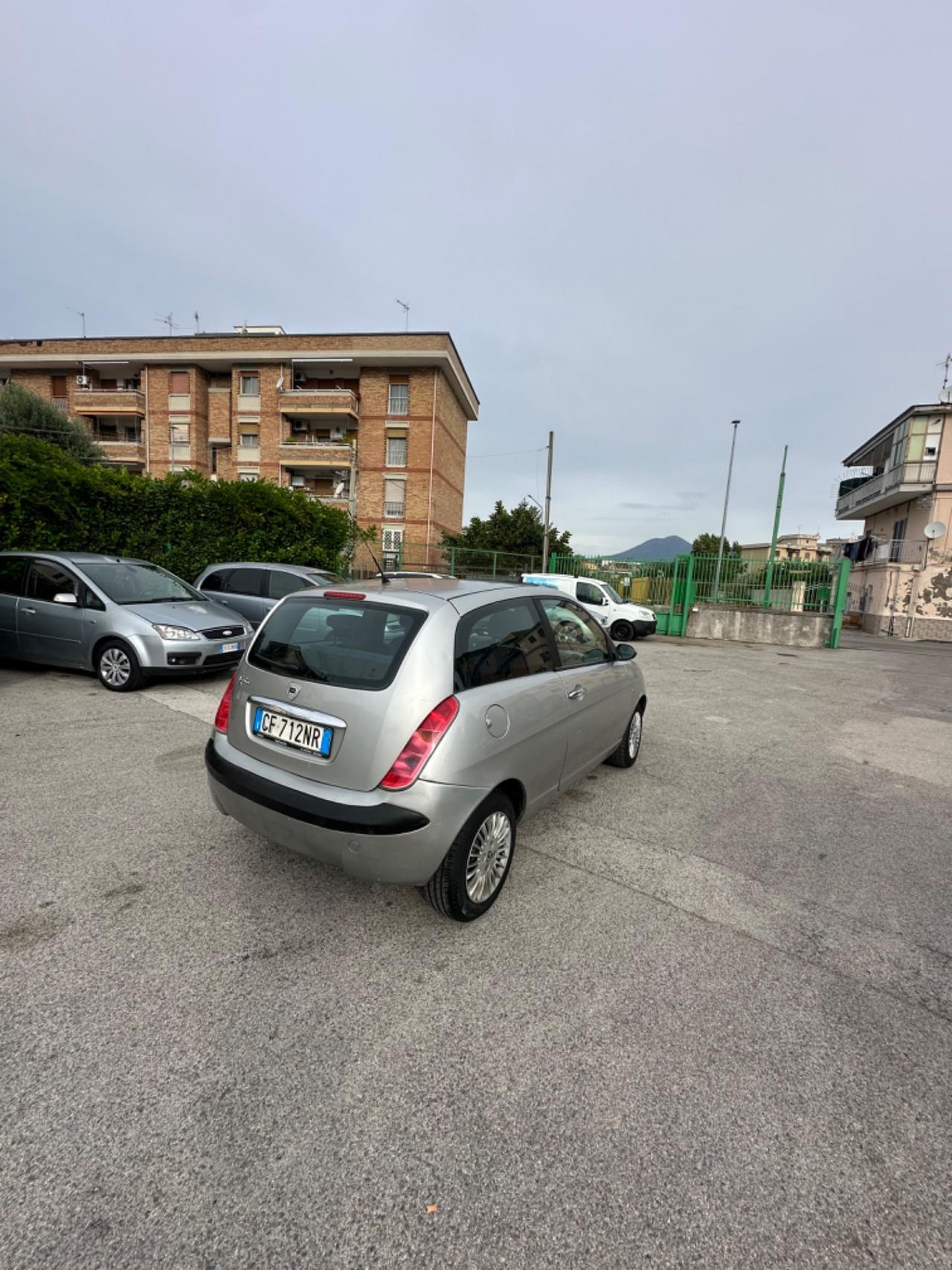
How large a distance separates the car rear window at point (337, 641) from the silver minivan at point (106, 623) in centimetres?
395

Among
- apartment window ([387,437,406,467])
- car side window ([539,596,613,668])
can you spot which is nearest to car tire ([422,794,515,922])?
car side window ([539,596,613,668])

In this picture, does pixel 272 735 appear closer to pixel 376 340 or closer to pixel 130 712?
pixel 130 712

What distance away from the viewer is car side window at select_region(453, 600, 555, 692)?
105 inches

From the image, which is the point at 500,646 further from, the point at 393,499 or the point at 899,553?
the point at 393,499

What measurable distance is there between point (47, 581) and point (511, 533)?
30127mm

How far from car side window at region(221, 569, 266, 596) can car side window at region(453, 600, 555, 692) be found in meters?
6.88

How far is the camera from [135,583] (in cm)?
707

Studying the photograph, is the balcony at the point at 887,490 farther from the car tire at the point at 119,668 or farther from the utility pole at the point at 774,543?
the car tire at the point at 119,668

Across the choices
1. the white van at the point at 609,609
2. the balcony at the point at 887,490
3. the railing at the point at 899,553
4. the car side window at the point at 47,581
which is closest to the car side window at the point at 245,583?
the car side window at the point at 47,581

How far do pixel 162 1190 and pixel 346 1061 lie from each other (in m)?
0.57

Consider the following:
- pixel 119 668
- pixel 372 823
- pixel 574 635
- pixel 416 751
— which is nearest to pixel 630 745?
pixel 574 635

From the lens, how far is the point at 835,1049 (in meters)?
2.03

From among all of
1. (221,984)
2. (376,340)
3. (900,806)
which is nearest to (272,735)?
(221,984)

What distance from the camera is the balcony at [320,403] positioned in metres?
30.6
